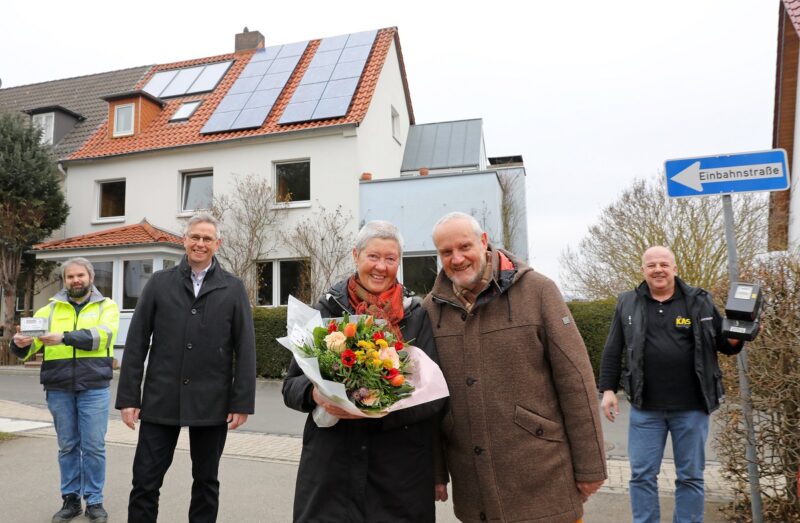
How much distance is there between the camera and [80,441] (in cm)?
453

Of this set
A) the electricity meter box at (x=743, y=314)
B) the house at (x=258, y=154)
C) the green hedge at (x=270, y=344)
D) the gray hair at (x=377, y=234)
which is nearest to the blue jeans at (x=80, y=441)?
the gray hair at (x=377, y=234)

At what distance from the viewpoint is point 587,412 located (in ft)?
7.94

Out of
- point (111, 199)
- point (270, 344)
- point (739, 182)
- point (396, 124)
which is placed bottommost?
point (270, 344)

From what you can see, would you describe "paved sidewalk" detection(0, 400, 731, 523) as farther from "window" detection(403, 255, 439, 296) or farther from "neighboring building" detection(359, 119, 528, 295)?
"neighboring building" detection(359, 119, 528, 295)

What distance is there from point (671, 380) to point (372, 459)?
91.9 inches

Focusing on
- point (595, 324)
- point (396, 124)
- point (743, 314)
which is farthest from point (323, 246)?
point (743, 314)

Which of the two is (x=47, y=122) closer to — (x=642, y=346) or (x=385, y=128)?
(x=385, y=128)

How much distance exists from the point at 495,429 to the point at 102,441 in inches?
138

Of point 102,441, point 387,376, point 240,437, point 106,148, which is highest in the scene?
point 106,148

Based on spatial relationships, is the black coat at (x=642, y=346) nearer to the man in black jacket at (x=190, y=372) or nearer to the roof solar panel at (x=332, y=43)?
the man in black jacket at (x=190, y=372)

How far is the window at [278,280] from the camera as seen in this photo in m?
16.2

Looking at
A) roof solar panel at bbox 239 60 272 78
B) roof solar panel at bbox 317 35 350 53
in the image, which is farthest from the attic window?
roof solar panel at bbox 317 35 350 53

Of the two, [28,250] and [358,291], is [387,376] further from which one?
[28,250]

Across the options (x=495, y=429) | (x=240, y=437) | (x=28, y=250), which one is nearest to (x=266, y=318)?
(x=240, y=437)
